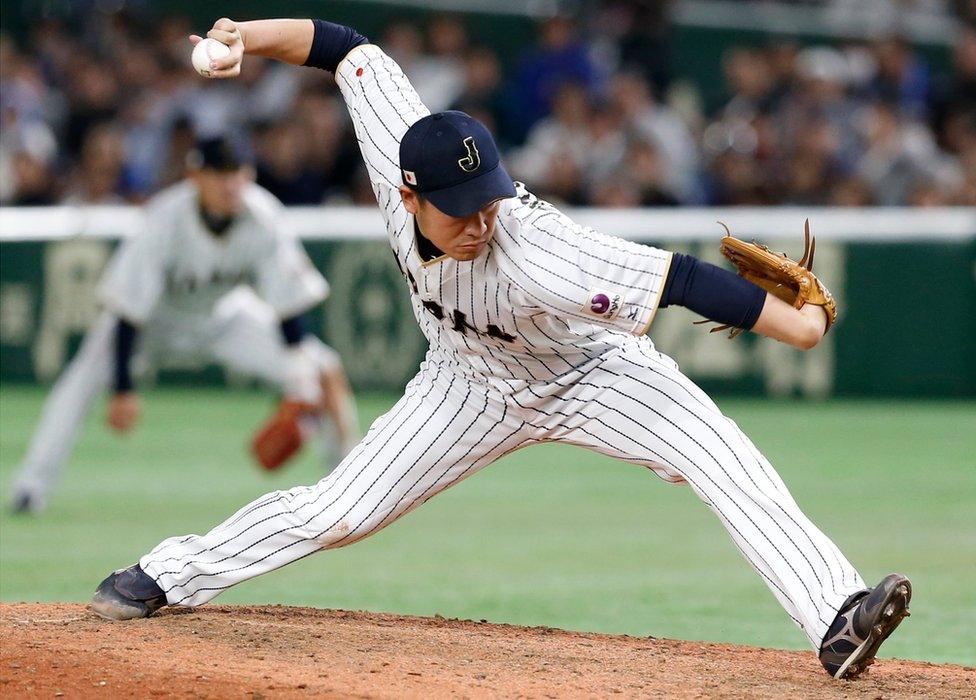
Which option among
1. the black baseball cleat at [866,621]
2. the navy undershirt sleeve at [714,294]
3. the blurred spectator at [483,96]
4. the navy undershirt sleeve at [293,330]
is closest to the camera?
the navy undershirt sleeve at [714,294]

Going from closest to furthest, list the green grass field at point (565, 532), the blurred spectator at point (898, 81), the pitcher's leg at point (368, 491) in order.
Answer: the pitcher's leg at point (368, 491)
the green grass field at point (565, 532)
the blurred spectator at point (898, 81)

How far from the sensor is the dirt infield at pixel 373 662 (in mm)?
Answer: 4160

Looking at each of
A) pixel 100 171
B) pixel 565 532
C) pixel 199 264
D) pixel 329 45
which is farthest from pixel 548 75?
pixel 329 45

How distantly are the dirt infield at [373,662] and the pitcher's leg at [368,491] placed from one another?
19cm

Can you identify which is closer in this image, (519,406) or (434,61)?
(519,406)

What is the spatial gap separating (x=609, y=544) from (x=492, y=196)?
3.56 m

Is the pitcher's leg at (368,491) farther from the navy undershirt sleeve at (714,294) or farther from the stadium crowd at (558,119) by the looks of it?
the stadium crowd at (558,119)

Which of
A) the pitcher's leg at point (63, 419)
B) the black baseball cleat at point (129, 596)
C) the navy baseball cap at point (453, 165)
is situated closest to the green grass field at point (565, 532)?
the pitcher's leg at point (63, 419)

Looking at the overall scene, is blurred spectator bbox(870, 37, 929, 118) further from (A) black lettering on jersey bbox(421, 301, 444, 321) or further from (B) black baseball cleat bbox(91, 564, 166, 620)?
(B) black baseball cleat bbox(91, 564, 166, 620)

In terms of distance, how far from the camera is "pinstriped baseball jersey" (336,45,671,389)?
420 centimetres

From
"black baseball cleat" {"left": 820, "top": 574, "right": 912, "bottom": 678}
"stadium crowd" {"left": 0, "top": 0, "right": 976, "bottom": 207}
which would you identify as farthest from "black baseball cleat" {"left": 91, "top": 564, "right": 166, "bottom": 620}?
"stadium crowd" {"left": 0, "top": 0, "right": 976, "bottom": 207}

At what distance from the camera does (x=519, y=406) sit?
4762 mm

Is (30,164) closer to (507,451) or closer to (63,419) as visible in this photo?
(63,419)

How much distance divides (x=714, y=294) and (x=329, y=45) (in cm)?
161
